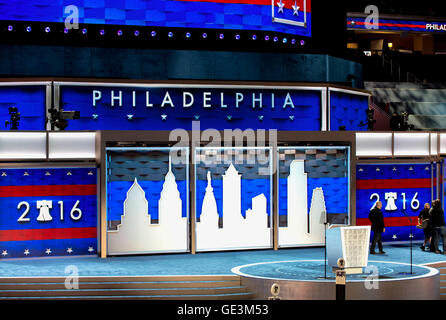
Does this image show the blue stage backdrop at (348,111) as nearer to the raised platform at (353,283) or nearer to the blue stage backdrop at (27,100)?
the raised platform at (353,283)

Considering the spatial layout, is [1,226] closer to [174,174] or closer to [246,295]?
[174,174]

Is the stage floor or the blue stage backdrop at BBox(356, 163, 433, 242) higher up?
the blue stage backdrop at BBox(356, 163, 433, 242)

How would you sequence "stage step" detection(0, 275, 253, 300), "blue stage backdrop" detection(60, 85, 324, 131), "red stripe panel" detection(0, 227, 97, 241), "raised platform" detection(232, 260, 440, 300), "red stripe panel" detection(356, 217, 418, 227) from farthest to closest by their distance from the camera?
"red stripe panel" detection(356, 217, 418, 227) → "blue stage backdrop" detection(60, 85, 324, 131) → "red stripe panel" detection(0, 227, 97, 241) → "stage step" detection(0, 275, 253, 300) → "raised platform" detection(232, 260, 440, 300)

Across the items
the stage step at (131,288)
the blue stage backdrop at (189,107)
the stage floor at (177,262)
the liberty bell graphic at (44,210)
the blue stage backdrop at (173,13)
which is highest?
the blue stage backdrop at (173,13)

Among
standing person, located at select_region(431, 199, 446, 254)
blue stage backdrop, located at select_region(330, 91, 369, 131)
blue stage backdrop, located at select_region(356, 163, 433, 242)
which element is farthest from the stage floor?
blue stage backdrop, located at select_region(330, 91, 369, 131)

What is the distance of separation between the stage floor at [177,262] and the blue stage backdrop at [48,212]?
37cm

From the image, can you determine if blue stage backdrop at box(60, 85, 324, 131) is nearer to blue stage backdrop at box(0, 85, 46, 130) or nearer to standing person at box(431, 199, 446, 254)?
blue stage backdrop at box(0, 85, 46, 130)

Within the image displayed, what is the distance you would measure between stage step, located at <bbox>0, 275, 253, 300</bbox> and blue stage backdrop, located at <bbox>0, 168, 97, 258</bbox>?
3.36 m

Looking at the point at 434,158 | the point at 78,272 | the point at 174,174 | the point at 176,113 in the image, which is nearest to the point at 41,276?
the point at 78,272

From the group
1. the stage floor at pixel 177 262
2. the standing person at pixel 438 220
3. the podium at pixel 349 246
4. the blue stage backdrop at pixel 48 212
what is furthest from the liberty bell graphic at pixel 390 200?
the blue stage backdrop at pixel 48 212

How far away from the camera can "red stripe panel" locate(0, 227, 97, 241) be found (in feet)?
69.3

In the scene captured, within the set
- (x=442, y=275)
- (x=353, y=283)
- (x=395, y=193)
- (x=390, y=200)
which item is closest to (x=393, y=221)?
(x=390, y=200)

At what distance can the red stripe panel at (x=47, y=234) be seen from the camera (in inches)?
831

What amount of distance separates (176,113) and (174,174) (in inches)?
97.6
